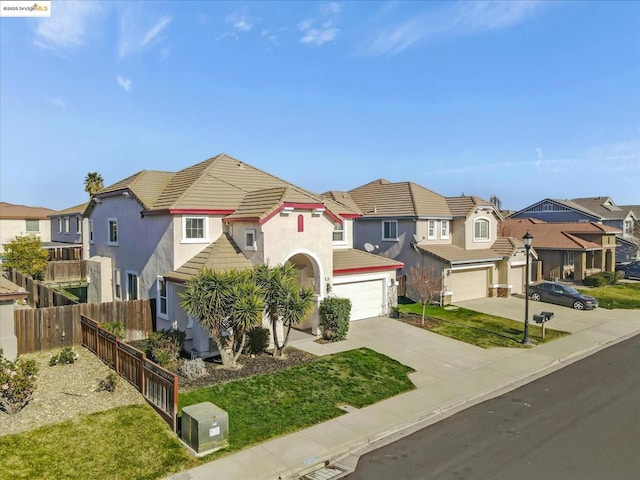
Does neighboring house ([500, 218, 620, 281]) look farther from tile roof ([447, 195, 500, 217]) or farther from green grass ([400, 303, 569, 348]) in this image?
green grass ([400, 303, 569, 348])

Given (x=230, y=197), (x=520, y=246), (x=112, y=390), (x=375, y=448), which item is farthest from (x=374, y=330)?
(x=520, y=246)

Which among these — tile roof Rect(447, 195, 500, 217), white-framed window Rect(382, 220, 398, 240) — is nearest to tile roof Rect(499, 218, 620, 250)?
tile roof Rect(447, 195, 500, 217)

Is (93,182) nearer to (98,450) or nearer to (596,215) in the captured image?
(98,450)

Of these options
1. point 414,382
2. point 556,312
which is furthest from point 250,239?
point 556,312

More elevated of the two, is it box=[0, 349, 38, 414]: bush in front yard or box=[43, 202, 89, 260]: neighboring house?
box=[43, 202, 89, 260]: neighboring house

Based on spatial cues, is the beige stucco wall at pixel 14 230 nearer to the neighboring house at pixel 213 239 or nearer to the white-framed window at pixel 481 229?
the neighboring house at pixel 213 239
